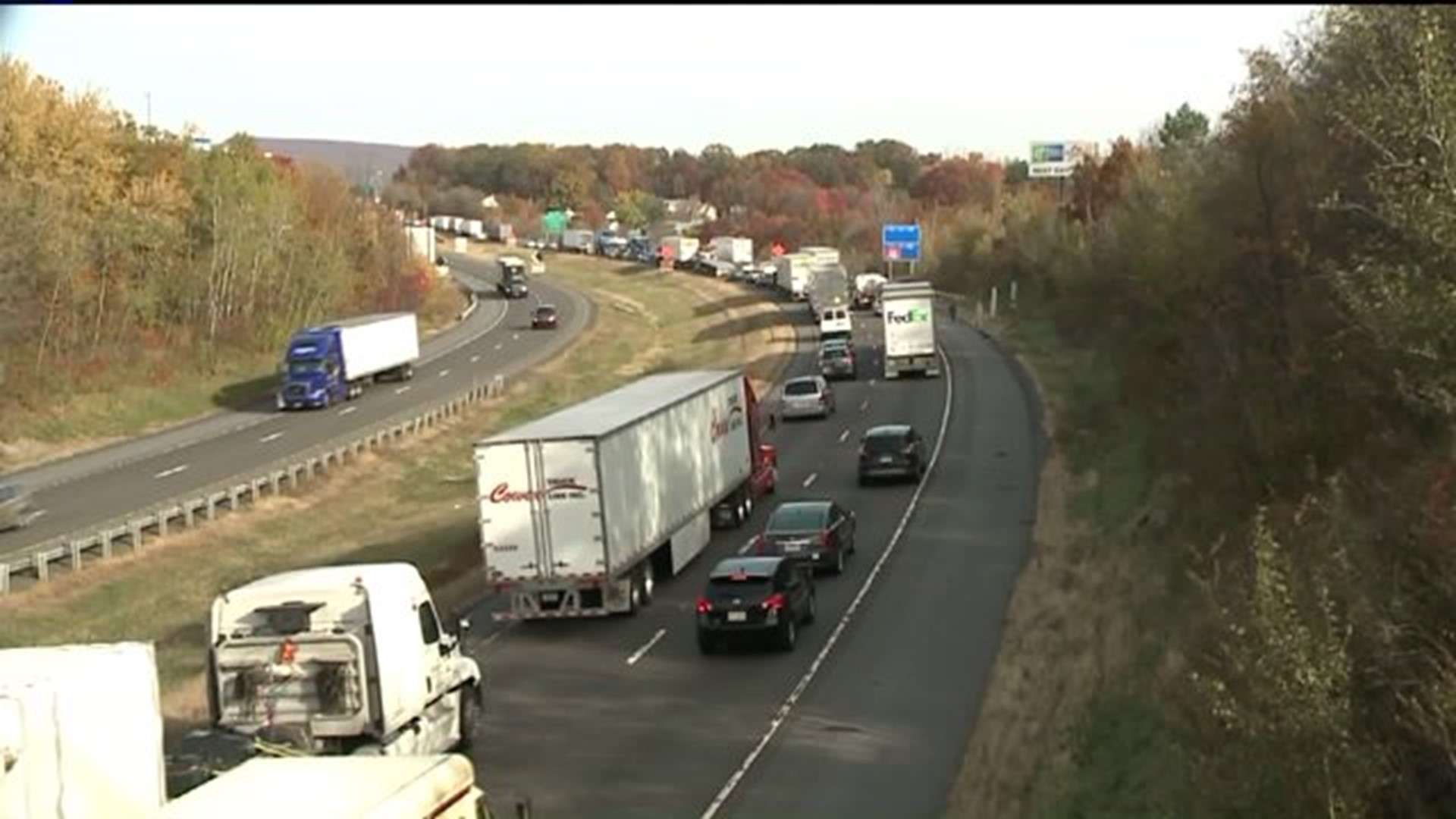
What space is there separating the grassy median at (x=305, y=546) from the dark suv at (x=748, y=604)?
781 cm

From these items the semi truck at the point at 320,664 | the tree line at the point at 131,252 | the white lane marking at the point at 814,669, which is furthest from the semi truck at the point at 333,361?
the semi truck at the point at 320,664

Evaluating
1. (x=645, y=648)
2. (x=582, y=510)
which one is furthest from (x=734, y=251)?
(x=645, y=648)

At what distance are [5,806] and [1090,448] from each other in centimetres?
3884

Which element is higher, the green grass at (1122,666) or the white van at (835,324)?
the green grass at (1122,666)

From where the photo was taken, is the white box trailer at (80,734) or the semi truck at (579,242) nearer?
the white box trailer at (80,734)

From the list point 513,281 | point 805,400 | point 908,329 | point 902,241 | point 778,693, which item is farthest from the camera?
point 513,281

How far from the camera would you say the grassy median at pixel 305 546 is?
32.1 m

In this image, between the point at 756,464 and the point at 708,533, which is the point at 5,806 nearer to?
the point at 708,533

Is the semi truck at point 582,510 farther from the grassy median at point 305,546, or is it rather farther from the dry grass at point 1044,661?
the dry grass at point 1044,661

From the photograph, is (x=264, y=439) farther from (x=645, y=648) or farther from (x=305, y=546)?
(x=645, y=648)

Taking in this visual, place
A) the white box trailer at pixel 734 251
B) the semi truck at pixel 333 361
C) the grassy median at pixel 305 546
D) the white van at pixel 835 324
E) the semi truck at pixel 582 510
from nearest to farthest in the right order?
the semi truck at pixel 582 510 → the grassy median at pixel 305 546 → the semi truck at pixel 333 361 → the white van at pixel 835 324 → the white box trailer at pixel 734 251

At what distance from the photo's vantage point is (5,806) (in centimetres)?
1138

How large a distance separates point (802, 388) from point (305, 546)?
23013 mm

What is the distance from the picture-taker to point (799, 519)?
32.0m
